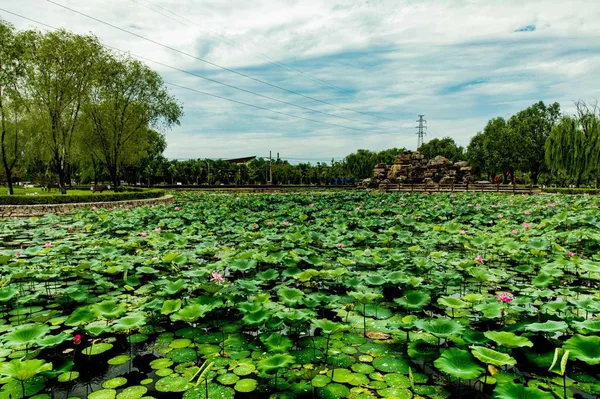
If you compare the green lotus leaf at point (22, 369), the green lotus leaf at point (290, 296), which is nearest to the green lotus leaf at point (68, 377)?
the green lotus leaf at point (22, 369)

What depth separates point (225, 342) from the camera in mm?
2926

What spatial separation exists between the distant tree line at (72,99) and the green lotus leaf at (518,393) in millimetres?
21694

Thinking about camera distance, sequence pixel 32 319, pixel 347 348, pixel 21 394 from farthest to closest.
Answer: pixel 32 319
pixel 347 348
pixel 21 394

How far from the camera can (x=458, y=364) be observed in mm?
2184

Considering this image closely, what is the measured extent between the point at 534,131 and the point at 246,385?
4710cm

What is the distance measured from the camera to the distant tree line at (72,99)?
18.2 metres

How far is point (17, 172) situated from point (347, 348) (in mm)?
43556

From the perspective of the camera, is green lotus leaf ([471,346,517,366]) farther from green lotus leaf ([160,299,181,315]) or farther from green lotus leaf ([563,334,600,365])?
green lotus leaf ([160,299,181,315])

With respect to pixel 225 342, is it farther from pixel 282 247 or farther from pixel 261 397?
pixel 282 247

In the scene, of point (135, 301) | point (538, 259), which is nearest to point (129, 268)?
point (135, 301)

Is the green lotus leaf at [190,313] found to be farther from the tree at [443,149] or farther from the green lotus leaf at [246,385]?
the tree at [443,149]

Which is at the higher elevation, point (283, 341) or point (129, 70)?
point (129, 70)

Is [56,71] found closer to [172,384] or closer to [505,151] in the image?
[172,384]

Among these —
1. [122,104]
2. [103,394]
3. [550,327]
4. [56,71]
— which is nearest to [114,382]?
[103,394]
